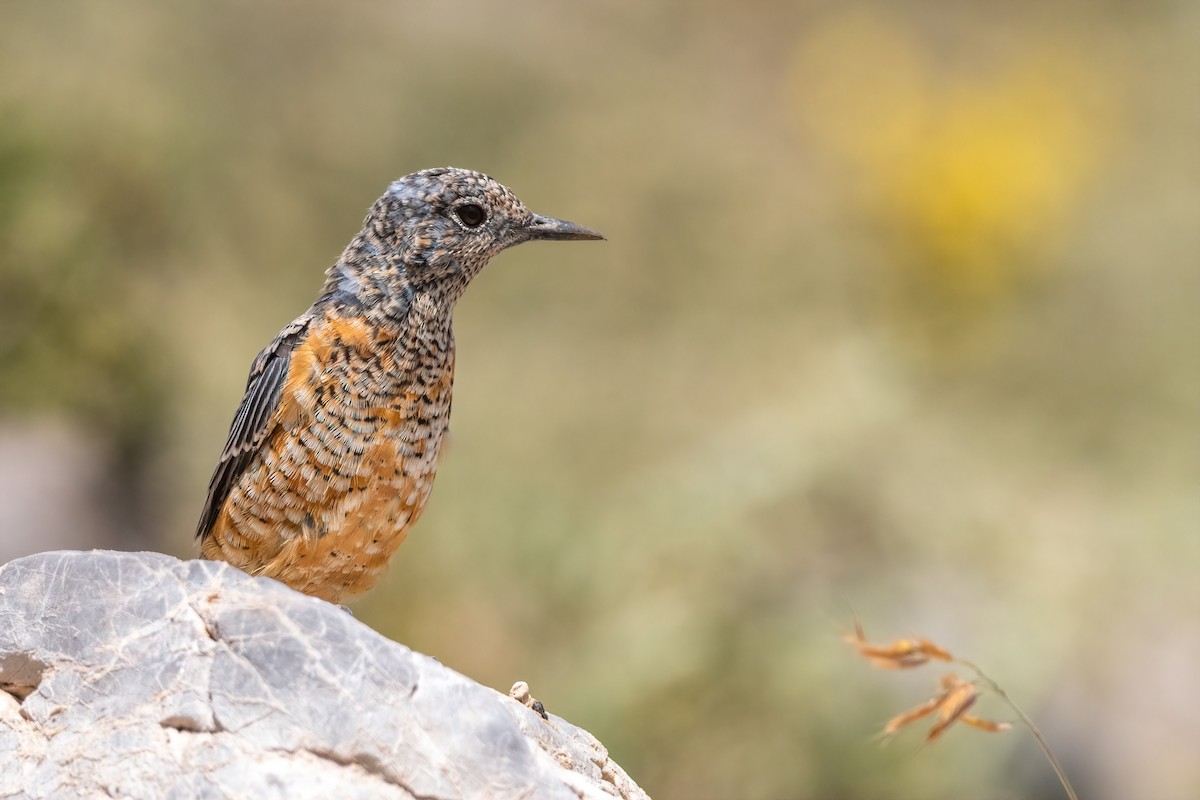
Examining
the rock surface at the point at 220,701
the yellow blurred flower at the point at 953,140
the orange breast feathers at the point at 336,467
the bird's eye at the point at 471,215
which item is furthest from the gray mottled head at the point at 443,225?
the yellow blurred flower at the point at 953,140

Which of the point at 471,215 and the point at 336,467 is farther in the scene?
the point at 471,215

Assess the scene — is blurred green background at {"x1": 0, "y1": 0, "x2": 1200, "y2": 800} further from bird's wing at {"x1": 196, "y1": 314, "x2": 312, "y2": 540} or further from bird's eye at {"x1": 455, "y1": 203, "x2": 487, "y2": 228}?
bird's wing at {"x1": 196, "y1": 314, "x2": 312, "y2": 540}

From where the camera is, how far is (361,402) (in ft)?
13.5

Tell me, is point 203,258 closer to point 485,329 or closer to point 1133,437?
point 485,329

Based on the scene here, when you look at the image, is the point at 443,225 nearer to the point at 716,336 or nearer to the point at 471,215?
the point at 471,215

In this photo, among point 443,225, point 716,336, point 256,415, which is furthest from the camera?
point 716,336

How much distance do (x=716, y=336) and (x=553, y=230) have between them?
29.3ft

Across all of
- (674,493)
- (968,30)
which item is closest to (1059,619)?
(674,493)

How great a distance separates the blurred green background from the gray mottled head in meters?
2.47

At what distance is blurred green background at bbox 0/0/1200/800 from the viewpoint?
25.8ft

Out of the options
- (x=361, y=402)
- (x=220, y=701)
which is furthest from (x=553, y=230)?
(x=220, y=701)

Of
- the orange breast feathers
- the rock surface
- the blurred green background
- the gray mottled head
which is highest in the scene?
the blurred green background

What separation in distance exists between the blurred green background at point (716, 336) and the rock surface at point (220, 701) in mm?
3070

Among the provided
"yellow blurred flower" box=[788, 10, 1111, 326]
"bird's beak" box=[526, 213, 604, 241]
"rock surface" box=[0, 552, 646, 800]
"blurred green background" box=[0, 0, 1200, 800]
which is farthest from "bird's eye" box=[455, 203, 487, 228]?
"yellow blurred flower" box=[788, 10, 1111, 326]
